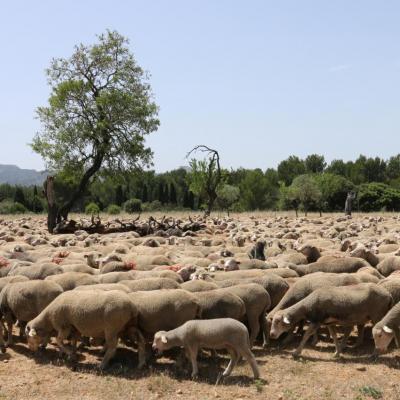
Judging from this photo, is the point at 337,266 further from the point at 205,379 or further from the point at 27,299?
the point at 27,299

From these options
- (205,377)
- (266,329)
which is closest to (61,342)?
(205,377)

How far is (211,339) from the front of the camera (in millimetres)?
7797

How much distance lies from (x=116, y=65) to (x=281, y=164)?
281 ft

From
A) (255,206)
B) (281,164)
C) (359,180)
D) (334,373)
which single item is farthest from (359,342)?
(281,164)

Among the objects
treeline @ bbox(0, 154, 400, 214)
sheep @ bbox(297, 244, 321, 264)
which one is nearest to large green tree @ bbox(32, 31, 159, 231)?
treeline @ bbox(0, 154, 400, 214)

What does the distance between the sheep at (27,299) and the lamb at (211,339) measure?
102 inches

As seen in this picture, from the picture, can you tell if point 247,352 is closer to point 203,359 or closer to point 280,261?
point 203,359

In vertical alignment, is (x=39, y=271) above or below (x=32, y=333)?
above

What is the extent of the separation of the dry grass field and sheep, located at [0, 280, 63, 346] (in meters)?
0.64

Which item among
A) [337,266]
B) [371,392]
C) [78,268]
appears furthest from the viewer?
[337,266]

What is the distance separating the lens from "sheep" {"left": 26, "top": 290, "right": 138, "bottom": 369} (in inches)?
327

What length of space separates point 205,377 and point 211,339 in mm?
560

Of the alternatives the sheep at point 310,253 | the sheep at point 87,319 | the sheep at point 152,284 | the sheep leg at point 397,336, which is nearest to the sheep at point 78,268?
the sheep at point 152,284

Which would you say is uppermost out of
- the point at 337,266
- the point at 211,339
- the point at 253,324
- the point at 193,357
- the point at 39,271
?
the point at 337,266
